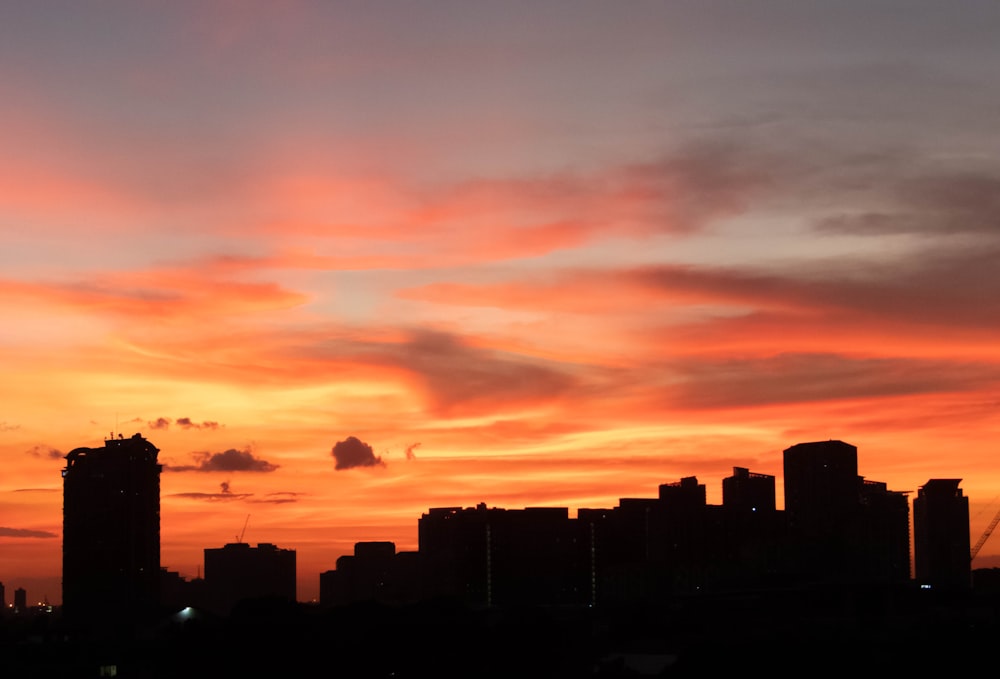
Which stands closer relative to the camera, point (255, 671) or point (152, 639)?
point (255, 671)

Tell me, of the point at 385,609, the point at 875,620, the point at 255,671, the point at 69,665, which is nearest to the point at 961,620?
the point at 875,620

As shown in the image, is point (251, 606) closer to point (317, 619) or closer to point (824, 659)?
point (317, 619)

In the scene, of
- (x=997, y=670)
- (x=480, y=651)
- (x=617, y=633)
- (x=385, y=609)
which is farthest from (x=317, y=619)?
(x=997, y=670)

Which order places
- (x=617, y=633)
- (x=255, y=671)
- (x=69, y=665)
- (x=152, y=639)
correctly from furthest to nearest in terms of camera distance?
(x=617, y=633)
(x=152, y=639)
(x=69, y=665)
(x=255, y=671)

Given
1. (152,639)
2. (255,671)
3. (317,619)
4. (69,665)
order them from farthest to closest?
(152,639)
(317,619)
(69,665)
(255,671)

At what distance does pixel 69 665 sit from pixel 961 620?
95992 millimetres

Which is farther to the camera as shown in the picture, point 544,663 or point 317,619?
point 317,619

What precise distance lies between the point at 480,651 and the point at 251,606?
1050 inches

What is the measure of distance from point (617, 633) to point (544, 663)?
174ft

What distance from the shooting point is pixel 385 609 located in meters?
166

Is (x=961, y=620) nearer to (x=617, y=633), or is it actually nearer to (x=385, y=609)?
(x=617, y=633)

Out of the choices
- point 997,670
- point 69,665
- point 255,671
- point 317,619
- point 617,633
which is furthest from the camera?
point 617,633

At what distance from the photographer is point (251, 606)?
149m

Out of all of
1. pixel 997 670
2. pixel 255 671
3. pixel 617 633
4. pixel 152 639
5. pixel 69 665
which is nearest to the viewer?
pixel 997 670
